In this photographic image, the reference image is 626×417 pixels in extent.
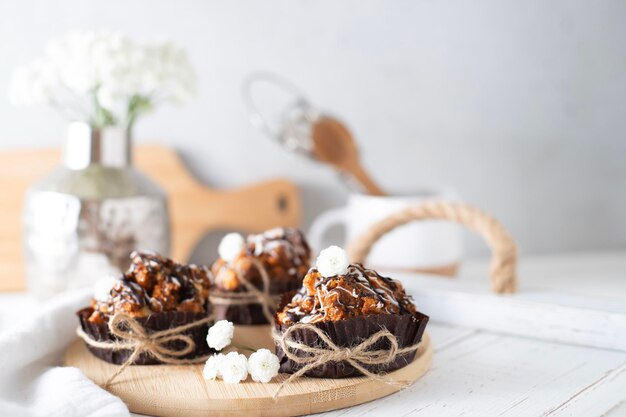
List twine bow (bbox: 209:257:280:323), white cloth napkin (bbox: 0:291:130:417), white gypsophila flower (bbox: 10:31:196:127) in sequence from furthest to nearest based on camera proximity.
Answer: white gypsophila flower (bbox: 10:31:196:127), twine bow (bbox: 209:257:280:323), white cloth napkin (bbox: 0:291:130:417)

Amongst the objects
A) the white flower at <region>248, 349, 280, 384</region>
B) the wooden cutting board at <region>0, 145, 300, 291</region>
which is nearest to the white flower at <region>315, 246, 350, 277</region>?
the white flower at <region>248, 349, 280, 384</region>

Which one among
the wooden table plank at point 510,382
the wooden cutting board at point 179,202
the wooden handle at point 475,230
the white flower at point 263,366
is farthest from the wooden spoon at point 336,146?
the white flower at point 263,366

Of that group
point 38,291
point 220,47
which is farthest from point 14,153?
point 220,47

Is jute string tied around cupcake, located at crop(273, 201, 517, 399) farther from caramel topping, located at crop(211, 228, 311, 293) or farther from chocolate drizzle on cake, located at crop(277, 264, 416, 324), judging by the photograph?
caramel topping, located at crop(211, 228, 311, 293)

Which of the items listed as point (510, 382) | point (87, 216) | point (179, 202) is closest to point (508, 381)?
point (510, 382)

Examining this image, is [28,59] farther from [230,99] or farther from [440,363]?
[440,363]

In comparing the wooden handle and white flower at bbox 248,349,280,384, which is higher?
the wooden handle
